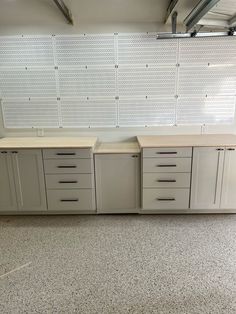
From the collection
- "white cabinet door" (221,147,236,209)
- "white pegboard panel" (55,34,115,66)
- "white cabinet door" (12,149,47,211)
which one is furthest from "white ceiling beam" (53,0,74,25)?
"white cabinet door" (221,147,236,209)

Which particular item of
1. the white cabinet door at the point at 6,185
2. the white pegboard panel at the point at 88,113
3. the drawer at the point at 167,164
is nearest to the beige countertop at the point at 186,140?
the drawer at the point at 167,164

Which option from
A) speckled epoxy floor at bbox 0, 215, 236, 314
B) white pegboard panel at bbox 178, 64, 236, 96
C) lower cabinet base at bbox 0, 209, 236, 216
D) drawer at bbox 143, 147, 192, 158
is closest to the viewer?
speckled epoxy floor at bbox 0, 215, 236, 314

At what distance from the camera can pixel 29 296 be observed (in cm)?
178

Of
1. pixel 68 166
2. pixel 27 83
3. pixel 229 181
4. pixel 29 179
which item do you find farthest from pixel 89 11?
pixel 229 181

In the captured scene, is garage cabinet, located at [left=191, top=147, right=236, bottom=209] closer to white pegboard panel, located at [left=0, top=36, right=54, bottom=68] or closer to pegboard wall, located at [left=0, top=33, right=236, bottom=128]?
pegboard wall, located at [left=0, top=33, right=236, bottom=128]

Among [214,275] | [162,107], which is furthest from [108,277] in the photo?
[162,107]

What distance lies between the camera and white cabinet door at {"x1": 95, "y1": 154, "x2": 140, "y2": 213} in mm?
2801

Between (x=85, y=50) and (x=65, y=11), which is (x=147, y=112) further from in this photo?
(x=65, y=11)

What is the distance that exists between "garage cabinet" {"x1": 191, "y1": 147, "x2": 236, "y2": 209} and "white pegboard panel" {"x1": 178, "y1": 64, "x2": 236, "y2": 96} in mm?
869

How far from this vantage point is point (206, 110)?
3184 mm

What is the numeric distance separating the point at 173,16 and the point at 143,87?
2.82 feet

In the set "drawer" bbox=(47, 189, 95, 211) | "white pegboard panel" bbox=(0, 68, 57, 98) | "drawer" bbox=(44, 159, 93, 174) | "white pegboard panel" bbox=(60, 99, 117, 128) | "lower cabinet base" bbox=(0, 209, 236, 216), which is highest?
"white pegboard panel" bbox=(0, 68, 57, 98)

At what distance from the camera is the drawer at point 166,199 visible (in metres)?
2.83

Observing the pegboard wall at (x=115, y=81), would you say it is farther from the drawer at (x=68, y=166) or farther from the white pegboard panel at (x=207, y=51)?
the drawer at (x=68, y=166)
